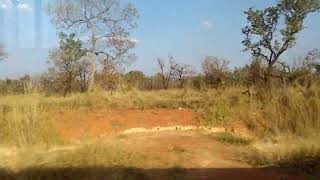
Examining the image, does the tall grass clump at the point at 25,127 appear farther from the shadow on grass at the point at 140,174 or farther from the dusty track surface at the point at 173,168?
the shadow on grass at the point at 140,174

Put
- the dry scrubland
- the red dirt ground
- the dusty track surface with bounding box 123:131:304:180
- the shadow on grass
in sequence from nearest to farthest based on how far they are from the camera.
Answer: the shadow on grass < the dusty track surface with bounding box 123:131:304:180 < the dry scrubland < the red dirt ground

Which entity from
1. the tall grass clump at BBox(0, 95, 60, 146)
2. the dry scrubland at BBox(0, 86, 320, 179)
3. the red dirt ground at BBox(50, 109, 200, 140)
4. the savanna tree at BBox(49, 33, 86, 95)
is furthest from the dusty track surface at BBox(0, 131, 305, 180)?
the savanna tree at BBox(49, 33, 86, 95)

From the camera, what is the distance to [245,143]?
8.88 m

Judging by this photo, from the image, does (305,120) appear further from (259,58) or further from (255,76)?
(259,58)

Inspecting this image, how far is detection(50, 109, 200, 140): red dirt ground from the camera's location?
9.81 metres

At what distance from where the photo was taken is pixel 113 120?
1091cm

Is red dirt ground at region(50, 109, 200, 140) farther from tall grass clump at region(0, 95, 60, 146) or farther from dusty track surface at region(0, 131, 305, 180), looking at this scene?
dusty track surface at region(0, 131, 305, 180)

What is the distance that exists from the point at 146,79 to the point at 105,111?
80.8 ft

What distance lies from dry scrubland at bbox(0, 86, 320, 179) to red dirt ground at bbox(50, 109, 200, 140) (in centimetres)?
40

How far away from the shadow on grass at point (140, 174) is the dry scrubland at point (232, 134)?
132 mm

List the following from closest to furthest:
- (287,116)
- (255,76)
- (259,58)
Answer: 1. (287,116)
2. (255,76)
3. (259,58)

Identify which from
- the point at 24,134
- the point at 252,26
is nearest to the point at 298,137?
the point at 24,134

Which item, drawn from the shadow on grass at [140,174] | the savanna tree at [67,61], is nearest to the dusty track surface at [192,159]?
the shadow on grass at [140,174]

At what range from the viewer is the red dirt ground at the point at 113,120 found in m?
9.81
